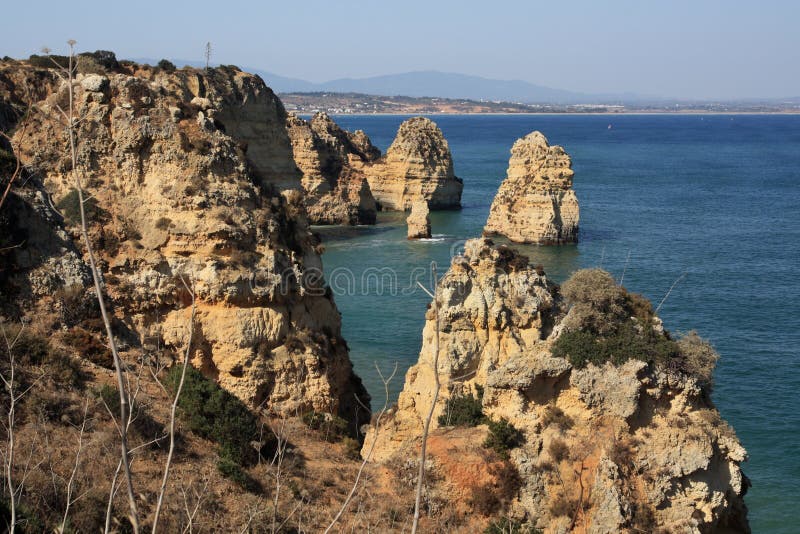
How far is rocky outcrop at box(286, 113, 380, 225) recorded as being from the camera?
81.0m

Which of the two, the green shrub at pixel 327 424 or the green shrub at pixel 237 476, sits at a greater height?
the green shrub at pixel 237 476

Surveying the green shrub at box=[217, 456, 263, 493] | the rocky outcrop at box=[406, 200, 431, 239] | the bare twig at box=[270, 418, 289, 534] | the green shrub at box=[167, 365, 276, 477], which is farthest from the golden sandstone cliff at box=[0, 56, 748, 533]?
the rocky outcrop at box=[406, 200, 431, 239]

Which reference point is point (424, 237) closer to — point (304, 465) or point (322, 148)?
point (322, 148)

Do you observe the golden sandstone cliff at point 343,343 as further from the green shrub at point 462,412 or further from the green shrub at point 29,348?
the green shrub at point 29,348

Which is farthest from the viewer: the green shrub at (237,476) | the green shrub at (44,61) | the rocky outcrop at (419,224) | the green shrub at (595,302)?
the rocky outcrop at (419,224)

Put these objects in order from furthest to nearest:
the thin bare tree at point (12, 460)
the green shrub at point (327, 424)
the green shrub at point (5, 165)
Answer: the green shrub at point (327, 424) < the green shrub at point (5, 165) < the thin bare tree at point (12, 460)

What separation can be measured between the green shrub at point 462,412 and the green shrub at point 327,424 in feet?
12.6

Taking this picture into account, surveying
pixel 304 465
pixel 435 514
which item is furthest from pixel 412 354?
pixel 435 514

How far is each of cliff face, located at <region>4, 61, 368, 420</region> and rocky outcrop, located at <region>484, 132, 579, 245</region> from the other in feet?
144

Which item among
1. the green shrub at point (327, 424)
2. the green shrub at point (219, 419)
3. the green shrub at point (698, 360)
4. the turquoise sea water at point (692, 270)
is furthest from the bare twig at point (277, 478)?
the turquoise sea water at point (692, 270)

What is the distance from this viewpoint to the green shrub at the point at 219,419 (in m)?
20.0

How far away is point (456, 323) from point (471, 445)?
4.87 metres

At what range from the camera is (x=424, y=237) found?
71375 mm

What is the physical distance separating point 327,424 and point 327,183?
2353 inches
